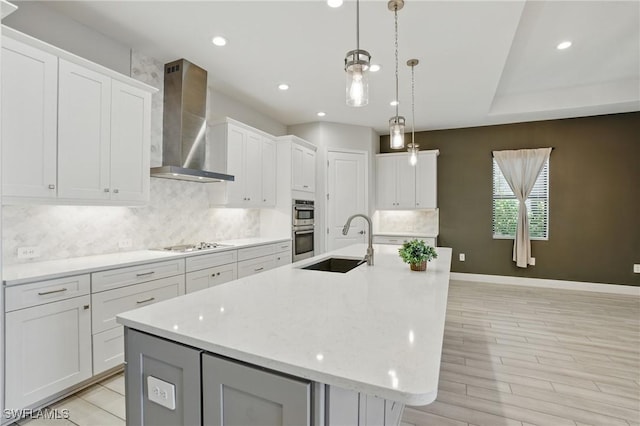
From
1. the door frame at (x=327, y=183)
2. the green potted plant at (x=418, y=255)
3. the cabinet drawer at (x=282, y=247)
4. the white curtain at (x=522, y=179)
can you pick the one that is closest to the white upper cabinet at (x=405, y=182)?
the door frame at (x=327, y=183)

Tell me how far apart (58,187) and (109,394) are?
4.85 ft

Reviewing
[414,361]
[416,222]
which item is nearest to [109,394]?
[414,361]

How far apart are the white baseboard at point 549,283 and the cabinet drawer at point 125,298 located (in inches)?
193

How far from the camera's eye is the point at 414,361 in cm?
87

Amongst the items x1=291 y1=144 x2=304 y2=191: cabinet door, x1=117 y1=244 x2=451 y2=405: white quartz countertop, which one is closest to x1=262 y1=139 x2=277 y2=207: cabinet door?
x1=291 y1=144 x2=304 y2=191: cabinet door

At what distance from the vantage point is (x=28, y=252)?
228 cm

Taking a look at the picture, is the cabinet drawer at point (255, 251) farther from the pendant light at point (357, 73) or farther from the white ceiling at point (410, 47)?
the pendant light at point (357, 73)

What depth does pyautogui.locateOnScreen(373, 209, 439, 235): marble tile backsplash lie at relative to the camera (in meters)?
5.98

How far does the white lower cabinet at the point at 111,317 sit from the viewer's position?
223 centimetres

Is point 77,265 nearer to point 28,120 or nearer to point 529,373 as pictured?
point 28,120

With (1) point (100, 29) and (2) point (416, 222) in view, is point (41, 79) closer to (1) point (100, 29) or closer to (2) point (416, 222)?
(1) point (100, 29)

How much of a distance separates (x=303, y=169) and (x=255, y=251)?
1.65 metres

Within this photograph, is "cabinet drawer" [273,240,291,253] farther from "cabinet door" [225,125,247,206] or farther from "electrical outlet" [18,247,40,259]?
"electrical outlet" [18,247,40,259]

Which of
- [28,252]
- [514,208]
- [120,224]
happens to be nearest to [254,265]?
[120,224]
